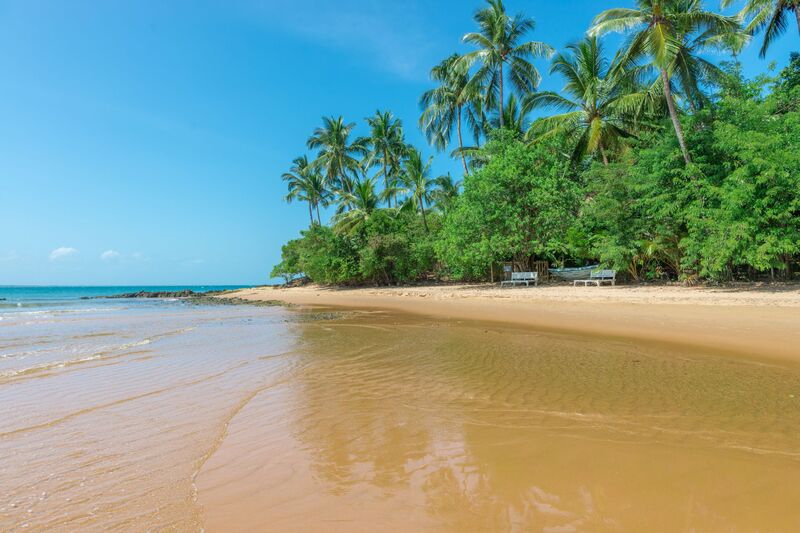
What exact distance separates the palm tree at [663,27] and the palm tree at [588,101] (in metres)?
3.70

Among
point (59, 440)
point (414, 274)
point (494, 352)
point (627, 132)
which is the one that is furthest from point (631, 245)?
point (59, 440)

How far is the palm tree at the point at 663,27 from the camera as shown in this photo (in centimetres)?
1511

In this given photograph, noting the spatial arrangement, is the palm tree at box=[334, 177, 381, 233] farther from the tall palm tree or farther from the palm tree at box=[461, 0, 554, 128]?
the palm tree at box=[461, 0, 554, 128]

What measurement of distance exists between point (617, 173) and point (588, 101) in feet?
21.8

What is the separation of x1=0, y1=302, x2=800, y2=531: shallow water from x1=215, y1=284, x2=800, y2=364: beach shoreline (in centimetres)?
168

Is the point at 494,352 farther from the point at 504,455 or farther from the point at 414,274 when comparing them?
the point at 414,274

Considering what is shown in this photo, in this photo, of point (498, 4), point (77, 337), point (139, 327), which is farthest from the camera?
point (498, 4)

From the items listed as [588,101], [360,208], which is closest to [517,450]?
[588,101]

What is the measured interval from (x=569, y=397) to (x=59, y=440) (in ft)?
16.7

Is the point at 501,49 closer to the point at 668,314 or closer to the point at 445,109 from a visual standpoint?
the point at 445,109

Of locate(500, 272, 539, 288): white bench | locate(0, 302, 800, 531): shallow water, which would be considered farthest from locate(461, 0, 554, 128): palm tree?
locate(0, 302, 800, 531): shallow water

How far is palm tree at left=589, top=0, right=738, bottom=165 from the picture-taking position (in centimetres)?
1511

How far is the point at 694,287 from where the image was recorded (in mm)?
15672

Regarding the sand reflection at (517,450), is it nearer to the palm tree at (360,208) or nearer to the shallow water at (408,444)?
the shallow water at (408,444)
